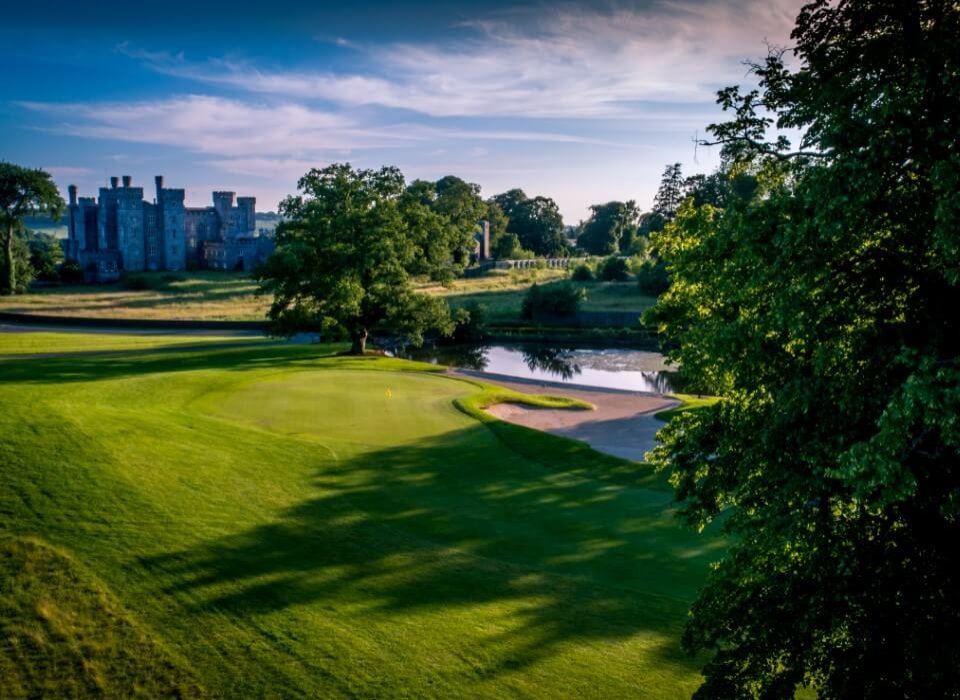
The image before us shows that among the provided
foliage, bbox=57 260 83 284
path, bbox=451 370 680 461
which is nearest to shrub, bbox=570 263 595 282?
path, bbox=451 370 680 461

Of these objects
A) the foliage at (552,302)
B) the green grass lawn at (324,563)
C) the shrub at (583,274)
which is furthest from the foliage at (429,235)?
the shrub at (583,274)

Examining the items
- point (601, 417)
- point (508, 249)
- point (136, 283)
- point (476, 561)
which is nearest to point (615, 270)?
point (508, 249)

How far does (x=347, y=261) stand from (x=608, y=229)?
104m

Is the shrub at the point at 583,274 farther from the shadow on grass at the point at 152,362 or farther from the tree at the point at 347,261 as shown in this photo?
the shadow on grass at the point at 152,362

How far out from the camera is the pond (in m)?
43.2

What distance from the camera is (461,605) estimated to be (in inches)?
385

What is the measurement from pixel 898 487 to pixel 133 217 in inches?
4025

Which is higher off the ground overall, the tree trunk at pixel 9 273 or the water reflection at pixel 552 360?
the tree trunk at pixel 9 273

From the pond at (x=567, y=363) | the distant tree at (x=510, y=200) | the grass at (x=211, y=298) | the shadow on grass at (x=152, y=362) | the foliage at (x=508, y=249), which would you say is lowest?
the pond at (x=567, y=363)

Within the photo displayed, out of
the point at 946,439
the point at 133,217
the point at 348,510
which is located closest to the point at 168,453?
the point at 348,510

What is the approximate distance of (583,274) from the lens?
90.6 metres

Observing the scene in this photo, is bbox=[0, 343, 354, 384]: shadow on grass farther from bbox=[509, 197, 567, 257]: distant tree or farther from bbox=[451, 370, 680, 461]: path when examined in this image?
bbox=[509, 197, 567, 257]: distant tree

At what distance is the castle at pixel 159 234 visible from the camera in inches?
3686

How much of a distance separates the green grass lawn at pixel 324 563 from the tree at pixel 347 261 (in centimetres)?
1898
